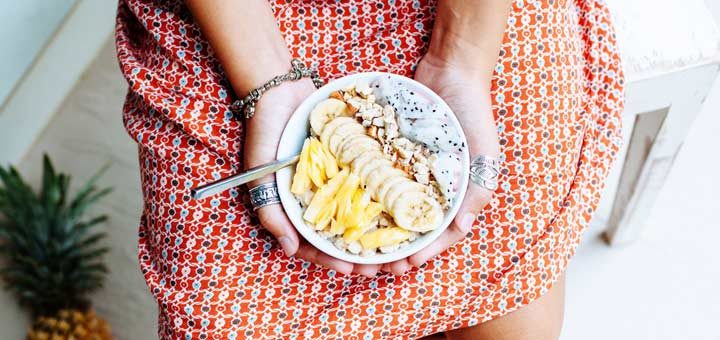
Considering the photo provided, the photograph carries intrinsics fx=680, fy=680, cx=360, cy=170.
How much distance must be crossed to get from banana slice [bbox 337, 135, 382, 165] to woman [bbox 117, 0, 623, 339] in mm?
101

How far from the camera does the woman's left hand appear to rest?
797 mm

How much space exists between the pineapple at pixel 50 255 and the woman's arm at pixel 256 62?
2.76ft

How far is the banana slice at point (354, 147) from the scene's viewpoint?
2.53ft

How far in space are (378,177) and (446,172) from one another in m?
0.08

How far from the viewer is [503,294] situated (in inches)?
33.2

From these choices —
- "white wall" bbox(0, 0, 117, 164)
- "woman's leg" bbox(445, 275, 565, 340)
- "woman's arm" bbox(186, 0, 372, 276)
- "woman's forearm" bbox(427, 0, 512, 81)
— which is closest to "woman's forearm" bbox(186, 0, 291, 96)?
"woman's arm" bbox(186, 0, 372, 276)

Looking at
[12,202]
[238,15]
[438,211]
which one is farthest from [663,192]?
[12,202]

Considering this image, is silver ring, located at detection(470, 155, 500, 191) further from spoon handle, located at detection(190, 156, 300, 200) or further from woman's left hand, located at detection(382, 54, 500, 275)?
spoon handle, located at detection(190, 156, 300, 200)

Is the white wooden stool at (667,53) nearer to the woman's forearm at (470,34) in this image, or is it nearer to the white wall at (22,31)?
the woman's forearm at (470,34)

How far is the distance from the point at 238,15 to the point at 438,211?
0.36m

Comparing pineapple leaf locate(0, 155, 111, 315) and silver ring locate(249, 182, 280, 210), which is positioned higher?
silver ring locate(249, 182, 280, 210)

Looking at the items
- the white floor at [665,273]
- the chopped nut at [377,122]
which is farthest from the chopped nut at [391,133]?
the white floor at [665,273]

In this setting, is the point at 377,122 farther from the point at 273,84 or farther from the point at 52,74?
the point at 52,74

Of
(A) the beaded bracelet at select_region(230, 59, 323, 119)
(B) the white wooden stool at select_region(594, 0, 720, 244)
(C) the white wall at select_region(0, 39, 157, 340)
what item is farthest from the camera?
(C) the white wall at select_region(0, 39, 157, 340)
